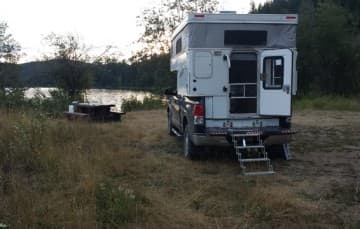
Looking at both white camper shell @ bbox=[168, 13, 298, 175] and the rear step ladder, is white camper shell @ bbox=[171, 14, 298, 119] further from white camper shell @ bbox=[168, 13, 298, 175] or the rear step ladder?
the rear step ladder

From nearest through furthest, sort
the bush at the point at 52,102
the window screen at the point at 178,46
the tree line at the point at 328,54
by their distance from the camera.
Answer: the window screen at the point at 178,46
the bush at the point at 52,102
the tree line at the point at 328,54

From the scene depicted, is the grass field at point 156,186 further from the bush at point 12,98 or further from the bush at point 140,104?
the bush at point 140,104

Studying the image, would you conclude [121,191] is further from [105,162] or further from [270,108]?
[270,108]

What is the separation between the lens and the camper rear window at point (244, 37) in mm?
7781

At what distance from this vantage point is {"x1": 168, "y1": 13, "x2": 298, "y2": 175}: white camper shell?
758 centimetres

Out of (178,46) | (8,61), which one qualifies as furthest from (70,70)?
(178,46)

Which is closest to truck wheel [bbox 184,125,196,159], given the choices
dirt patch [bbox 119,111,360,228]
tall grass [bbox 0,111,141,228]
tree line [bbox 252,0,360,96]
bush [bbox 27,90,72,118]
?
dirt patch [bbox 119,111,360,228]

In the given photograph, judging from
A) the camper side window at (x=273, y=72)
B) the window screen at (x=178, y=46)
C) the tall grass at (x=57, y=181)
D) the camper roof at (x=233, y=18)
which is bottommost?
the tall grass at (x=57, y=181)

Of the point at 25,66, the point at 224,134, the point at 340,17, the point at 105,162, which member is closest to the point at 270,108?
the point at 224,134

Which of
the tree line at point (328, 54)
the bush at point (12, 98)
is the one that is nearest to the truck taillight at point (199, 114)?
the bush at point (12, 98)

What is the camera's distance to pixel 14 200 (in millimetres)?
4641

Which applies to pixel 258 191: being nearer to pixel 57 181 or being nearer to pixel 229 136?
pixel 229 136

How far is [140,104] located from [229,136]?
56.7 ft

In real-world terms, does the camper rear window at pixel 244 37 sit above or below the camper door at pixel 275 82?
above
